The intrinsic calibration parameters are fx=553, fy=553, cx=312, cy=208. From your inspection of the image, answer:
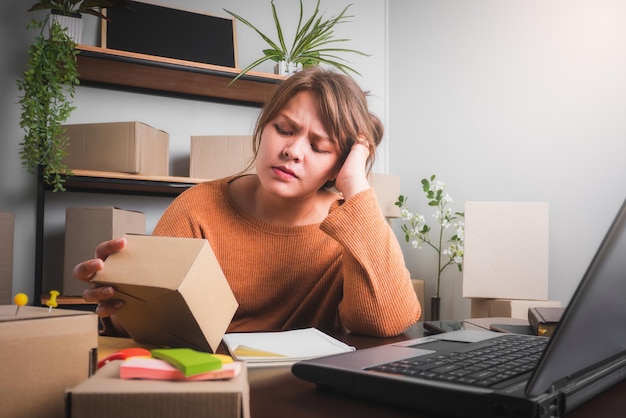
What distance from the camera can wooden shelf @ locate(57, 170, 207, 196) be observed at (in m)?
2.26

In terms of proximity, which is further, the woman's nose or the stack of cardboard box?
the stack of cardboard box

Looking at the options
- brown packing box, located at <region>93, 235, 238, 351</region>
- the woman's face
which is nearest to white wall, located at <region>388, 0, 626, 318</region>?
the woman's face

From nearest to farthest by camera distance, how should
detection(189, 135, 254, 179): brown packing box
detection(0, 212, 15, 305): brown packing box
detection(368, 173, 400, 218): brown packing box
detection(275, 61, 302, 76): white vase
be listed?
detection(0, 212, 15, 305): brown packing box
detection(189, 135, 254, 179): brown packing box
detection(275, 61, 302, 76): white vase
detection(368, 173, 400, 218): brown packing box

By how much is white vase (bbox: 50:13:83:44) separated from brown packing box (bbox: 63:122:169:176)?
0.39 m

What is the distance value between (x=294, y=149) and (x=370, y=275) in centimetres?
31

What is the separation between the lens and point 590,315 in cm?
41

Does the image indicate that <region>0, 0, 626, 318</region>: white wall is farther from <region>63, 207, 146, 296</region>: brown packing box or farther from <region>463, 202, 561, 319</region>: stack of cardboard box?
<region>63, 207, 146, 296</region>: brown packing box

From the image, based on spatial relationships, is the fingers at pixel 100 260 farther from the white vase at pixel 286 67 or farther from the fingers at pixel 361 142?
the white vase at pixel 286 67

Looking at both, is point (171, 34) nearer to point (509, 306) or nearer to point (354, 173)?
point (354, 173)

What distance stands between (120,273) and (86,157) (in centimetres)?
181

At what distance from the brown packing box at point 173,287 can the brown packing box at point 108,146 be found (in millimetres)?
1650

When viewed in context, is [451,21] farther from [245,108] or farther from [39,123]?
[39,123]

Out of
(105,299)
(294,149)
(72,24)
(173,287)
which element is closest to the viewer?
(173,287)

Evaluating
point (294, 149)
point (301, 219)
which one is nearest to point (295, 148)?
point (294, 149)
